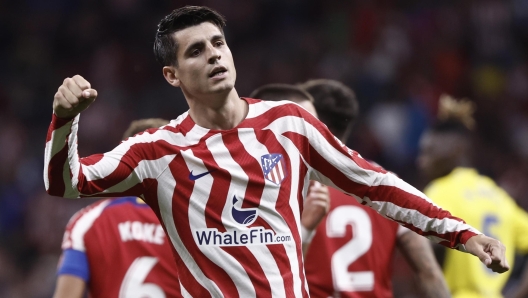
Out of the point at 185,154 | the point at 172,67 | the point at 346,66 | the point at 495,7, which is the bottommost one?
the point at 185,154

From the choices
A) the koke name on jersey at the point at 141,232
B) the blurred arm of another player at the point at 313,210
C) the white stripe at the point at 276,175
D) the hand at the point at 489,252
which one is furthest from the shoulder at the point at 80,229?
the hand at the point at 489,252

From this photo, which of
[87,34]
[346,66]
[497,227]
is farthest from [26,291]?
[497,227]

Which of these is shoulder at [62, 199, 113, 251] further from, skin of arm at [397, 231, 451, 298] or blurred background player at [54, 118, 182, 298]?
skin of arm at [397, 231, 451, 298]

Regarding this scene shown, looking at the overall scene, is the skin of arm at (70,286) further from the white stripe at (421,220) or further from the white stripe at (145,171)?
the white stripe at (421,220)

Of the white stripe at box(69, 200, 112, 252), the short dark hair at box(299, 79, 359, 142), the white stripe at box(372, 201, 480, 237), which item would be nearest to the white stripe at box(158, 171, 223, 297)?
the white stripe at box(372, 201, 480, 237)

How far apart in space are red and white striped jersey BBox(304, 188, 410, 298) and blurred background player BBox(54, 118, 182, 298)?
31.8 inches

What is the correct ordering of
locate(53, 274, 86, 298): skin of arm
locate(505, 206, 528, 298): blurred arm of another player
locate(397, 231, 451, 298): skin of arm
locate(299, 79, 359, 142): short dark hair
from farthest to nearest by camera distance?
1. locate(505, 206, 528, 298): blurred arm of another player
2. locate(299, 79, 359, 142): short dark hair
3. locate(397, 231, 451, 298): skin of arm
4. locate(53, 274, 86, 298): skin of arm

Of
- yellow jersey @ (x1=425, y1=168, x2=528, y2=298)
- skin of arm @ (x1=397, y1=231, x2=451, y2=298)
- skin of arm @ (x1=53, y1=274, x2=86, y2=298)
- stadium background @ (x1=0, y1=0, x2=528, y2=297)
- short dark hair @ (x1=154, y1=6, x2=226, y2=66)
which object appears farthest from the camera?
stadium background @ (x1=0, y1=0, x2=528, y2=297)

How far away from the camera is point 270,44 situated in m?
13.2

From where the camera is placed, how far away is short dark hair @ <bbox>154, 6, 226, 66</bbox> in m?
3.57

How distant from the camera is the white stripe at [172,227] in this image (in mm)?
3381

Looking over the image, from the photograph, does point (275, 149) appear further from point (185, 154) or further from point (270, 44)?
point (270, 44)

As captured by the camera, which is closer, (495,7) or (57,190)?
(57,190)

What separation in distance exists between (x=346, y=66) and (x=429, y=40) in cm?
130
